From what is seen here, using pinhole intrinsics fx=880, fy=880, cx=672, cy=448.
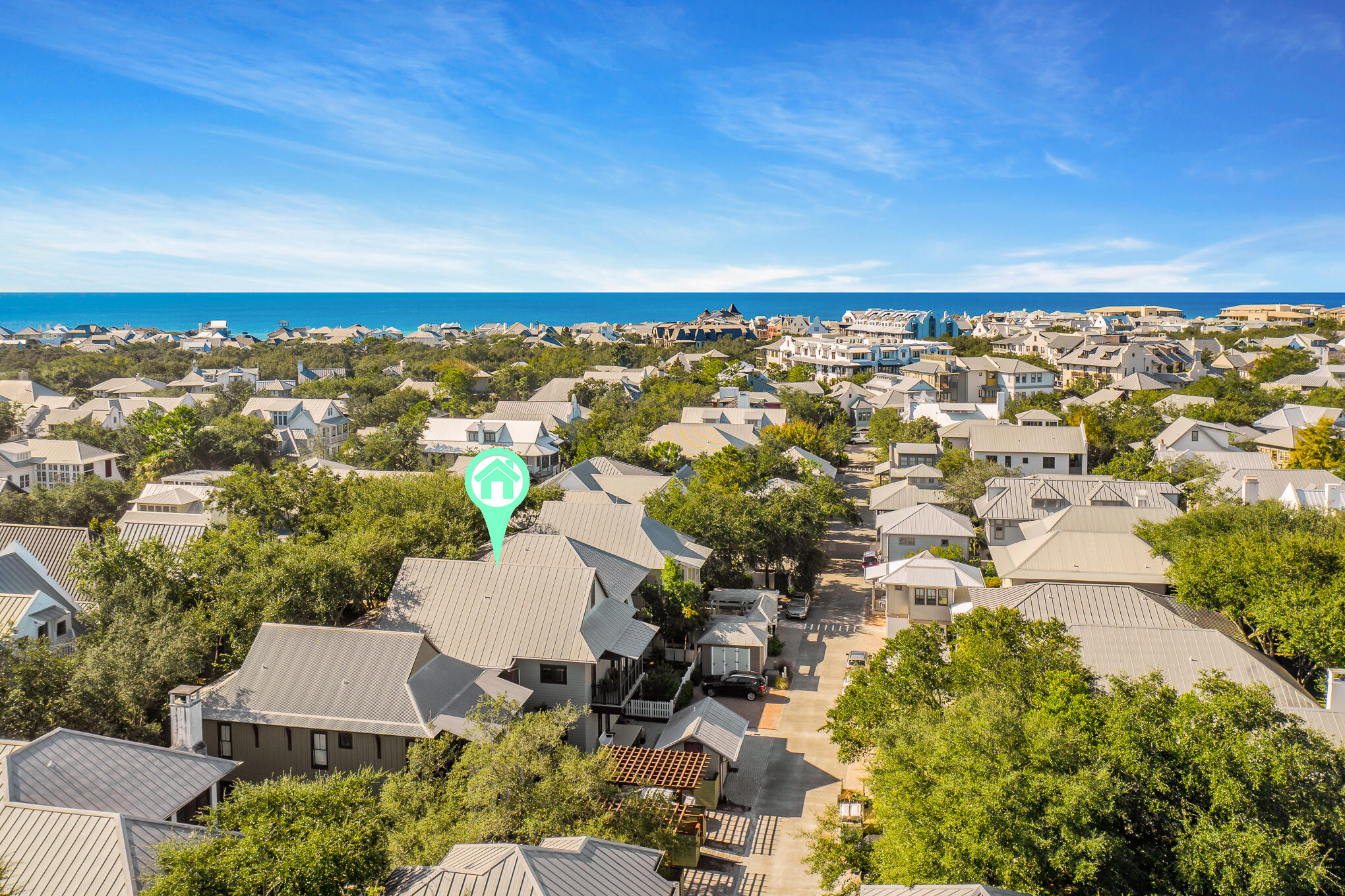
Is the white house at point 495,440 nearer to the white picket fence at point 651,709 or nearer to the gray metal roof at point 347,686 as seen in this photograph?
the white picket fence at point 651,709

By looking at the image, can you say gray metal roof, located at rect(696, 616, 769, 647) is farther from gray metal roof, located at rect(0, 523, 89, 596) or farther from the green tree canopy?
gray metal roof, located at rect(0, 523, 89, 596)

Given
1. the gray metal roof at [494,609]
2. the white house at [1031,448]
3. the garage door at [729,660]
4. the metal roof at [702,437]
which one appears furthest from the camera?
the white house at [1031,448]

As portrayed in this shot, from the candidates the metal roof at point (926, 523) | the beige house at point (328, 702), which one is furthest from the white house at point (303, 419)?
the beige house at point (328, 702)

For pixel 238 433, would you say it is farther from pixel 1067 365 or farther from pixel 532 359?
pixel 1067 365

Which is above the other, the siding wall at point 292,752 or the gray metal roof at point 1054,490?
the gray metal roof at point 1054,490

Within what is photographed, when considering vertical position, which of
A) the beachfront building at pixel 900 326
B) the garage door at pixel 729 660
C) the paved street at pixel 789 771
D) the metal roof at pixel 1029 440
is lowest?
the paved street at pixel 789 771

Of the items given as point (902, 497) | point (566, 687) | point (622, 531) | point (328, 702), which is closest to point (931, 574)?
point (622, 531)

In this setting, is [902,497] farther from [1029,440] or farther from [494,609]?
[494,609]

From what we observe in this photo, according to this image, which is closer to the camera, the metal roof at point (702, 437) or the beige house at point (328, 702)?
the beige house at point (328, 702)

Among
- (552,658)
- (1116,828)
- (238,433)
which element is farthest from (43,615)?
(238,433)
